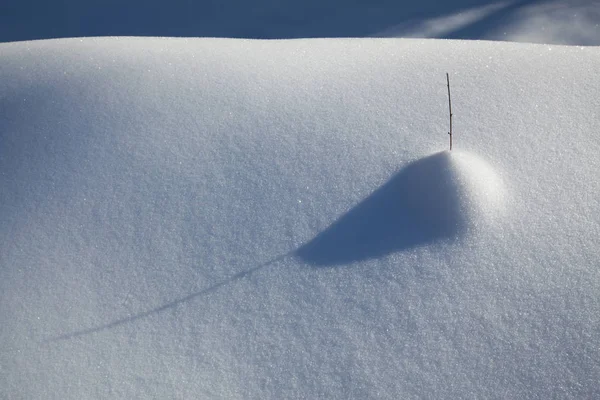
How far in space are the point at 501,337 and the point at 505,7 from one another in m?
3.54

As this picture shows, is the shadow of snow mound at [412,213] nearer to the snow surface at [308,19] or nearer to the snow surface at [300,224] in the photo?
the snow surface at [300,224]

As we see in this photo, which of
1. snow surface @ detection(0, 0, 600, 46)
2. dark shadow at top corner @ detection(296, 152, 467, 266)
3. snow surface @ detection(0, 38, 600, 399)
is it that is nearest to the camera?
snow surface @ detection(0, 38, 600, 399)

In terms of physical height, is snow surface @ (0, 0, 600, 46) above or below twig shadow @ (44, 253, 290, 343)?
above

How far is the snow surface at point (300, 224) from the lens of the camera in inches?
55.8

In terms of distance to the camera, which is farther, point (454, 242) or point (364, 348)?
point (454, 242)

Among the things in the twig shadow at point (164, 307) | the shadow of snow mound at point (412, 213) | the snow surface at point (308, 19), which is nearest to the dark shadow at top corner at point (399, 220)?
the shadow of snow mound at point (412, 213)

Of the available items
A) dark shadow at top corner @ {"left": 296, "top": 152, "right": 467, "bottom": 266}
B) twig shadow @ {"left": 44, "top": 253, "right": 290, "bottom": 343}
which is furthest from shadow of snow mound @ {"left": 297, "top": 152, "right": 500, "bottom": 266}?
twig shadow @ {"left": 44, "top": 253, "right": 290, "bottom": 343}

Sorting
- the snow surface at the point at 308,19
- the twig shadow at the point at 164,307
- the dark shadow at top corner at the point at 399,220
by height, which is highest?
the snow surface at the point at 308,19

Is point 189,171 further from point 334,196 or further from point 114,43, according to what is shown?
point 114,43

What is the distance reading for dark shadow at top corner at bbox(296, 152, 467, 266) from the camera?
5.43ft

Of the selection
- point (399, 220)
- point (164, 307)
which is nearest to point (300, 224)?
point (399, 220)

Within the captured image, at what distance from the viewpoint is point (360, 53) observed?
7.93 feet

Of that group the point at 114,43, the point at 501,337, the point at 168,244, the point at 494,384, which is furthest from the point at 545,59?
the point at 114,43

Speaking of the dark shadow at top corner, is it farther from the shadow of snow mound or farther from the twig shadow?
the twig shadow
